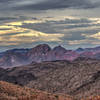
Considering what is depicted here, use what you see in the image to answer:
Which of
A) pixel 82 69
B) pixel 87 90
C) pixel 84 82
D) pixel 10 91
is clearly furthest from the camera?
pixel 82 69

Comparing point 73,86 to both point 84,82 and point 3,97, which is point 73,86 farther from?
point 3,97

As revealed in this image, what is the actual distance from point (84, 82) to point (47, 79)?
45.1 meters

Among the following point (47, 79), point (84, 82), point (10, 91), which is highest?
point (10, 91)

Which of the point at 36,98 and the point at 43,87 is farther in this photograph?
the point at 43,87

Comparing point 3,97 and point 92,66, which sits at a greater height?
point 3,97

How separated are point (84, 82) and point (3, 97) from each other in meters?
122

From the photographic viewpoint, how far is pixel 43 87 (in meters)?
168

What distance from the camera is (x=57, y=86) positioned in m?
163

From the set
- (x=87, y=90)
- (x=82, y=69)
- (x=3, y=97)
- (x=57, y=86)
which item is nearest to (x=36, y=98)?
(x=3, y=97)

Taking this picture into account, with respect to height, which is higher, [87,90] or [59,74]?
[87,90]

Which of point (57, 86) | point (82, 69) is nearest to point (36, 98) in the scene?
point (57, 86)

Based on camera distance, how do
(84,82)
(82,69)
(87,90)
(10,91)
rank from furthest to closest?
(82,69) → (84,82) → (87,90) → (10,91)

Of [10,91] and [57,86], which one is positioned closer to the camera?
[10,91]

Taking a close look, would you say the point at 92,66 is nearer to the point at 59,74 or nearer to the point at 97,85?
the point at 59,74
